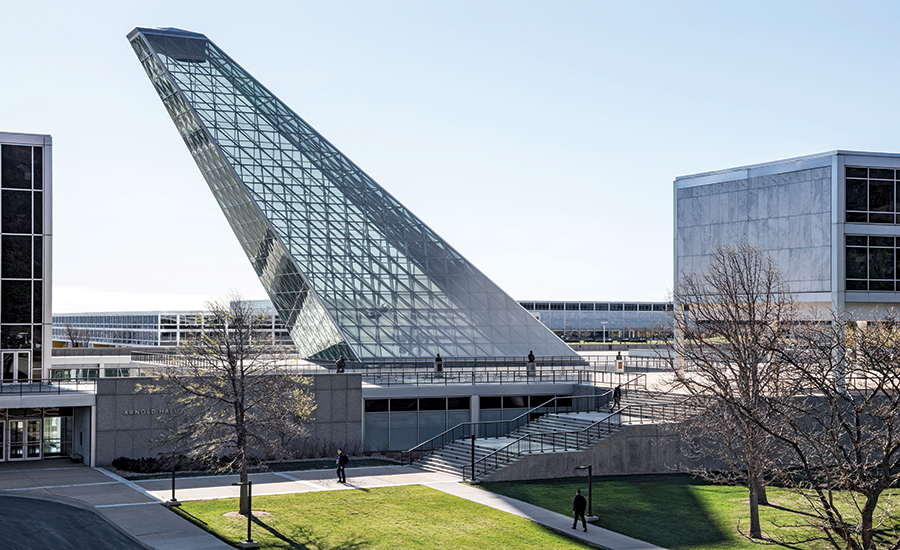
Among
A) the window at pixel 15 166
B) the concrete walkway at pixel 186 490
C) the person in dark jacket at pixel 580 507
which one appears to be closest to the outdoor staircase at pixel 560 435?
the concrete walkway at pixel 186 490

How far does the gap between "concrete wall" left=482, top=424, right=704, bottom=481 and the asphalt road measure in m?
14.5

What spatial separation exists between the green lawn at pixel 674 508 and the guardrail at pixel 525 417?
6.29m

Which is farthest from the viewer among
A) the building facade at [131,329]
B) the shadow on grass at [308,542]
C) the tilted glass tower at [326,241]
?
the building facade at [131,329]

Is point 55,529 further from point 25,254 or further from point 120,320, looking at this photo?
point 120,320

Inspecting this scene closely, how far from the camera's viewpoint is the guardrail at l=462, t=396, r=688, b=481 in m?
34.3

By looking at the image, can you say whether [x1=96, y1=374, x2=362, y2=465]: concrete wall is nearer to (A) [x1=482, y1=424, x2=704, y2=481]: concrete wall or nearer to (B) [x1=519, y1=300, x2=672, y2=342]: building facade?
(A) [x1=482, y1=424, x2=704, y2=481]: concrete wall

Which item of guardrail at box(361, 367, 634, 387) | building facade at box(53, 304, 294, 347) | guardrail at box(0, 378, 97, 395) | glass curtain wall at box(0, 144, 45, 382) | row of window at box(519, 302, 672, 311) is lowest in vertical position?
building facade at box(53, 304, 294, 347)

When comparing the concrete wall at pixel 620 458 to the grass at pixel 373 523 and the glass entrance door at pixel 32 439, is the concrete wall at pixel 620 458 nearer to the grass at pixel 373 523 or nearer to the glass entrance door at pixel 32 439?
the grass at pixel 373 523

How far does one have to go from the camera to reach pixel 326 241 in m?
55.4

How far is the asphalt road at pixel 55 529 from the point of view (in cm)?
2295

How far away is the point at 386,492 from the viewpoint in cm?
3041

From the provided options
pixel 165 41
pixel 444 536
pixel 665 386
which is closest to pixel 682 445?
pixel 665 386

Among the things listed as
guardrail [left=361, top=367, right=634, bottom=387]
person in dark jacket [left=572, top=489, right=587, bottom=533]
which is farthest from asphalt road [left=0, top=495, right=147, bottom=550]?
guardrail [left=361, top=367, right=634, bottom=387]

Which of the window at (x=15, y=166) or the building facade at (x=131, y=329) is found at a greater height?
the window at (x=15, y=166)
